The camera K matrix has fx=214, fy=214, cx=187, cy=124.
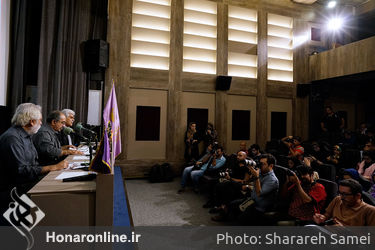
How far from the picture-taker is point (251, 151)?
15.6ft

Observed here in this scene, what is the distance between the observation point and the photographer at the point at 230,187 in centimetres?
333

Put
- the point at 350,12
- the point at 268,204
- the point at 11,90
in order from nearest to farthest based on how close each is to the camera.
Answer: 1. the point at 268,204
2. the point at 11,90
3. the point at 350,12

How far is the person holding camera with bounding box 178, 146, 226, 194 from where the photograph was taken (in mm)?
4266

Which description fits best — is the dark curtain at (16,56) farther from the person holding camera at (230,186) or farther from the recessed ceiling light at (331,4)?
the recessed ceiling light at (331,4)

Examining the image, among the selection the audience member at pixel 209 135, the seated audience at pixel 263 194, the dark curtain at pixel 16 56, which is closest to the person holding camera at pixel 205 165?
the audience member at pixel 209 135

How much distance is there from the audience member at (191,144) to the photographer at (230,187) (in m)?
2.06

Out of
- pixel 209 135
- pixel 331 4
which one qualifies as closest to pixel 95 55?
pixel 209 135

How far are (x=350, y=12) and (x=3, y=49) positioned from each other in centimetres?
1041

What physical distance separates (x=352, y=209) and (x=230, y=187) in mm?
1719

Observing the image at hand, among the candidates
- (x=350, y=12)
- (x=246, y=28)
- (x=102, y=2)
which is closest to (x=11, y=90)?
(x=102, y=2)

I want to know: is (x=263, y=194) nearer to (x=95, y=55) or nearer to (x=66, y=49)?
(x=95, y=55)

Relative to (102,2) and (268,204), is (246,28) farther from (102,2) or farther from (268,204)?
(268,204)

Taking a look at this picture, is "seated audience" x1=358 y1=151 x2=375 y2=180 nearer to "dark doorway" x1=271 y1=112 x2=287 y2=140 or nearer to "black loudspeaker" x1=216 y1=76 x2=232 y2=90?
"dark doorway" x1=271 y1=112 x2=287 y2=140

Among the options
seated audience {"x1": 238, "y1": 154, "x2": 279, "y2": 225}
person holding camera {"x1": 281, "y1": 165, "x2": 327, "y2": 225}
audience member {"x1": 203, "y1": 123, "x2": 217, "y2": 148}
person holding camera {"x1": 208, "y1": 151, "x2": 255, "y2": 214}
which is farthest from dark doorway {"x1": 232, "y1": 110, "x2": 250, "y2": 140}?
person holding camera {"x1": 281, "y1": 165, "x2": 327, "y2": 225}
